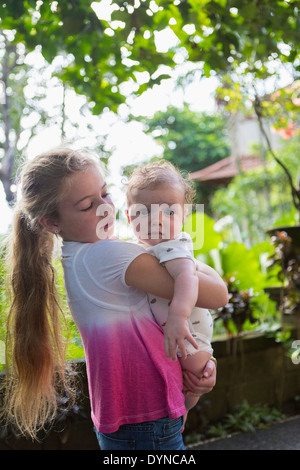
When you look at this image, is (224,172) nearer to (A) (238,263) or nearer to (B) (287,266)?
(A) (238,263)

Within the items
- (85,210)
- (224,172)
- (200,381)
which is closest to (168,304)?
(200,381)

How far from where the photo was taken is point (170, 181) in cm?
137

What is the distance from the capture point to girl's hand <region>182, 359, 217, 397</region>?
1.32 m

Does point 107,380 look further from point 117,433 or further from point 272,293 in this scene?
point 272,293

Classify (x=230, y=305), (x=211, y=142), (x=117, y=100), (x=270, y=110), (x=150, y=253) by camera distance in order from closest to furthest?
(x=150, y=253)
(x=117, y=100)
(x=230, y=305)
(x=270, y=110)
(x=211, y=142)

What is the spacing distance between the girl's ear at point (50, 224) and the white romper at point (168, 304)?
0.29 meters

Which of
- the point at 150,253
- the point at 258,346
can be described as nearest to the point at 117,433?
the point at 150,253

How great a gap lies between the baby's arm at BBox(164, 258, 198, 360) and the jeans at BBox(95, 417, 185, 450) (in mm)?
246

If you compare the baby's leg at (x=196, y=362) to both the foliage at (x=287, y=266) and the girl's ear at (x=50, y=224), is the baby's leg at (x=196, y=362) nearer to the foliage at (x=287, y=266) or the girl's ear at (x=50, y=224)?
the girl's ear at (x=50, y=224)

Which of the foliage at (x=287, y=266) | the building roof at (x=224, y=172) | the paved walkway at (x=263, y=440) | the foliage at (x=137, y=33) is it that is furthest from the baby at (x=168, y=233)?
the building roof at (x=224, y=172)

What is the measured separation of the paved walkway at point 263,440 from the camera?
9.61ft

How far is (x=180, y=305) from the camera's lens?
1.14 meters

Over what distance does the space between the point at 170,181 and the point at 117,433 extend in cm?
71

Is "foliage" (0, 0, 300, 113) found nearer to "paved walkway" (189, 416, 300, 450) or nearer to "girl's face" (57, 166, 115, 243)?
"girl's face" (57, 166, 115, 243)
